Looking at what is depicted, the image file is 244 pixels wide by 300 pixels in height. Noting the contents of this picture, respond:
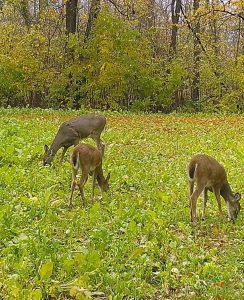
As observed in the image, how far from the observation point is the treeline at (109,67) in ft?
84.4

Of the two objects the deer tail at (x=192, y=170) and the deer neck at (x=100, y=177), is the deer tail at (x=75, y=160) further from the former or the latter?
the deer tail at (x=192, y=170)

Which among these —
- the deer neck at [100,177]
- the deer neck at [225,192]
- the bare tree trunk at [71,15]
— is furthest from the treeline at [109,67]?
the deer neck at [225,192]

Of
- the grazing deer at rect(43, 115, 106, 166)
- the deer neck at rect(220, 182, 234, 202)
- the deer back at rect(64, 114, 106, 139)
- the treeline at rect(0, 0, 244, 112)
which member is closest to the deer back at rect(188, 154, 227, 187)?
the deer neck at rect(220, 182, 234, 202)

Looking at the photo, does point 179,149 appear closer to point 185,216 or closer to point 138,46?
point 185,216

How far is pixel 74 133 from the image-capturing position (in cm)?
1224

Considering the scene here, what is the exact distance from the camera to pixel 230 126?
19.9 metres

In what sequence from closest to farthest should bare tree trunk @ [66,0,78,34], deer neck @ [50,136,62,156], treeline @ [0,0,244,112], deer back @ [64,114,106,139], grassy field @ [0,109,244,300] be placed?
grassy field @ [0,109,244,300]
deer neck @ [50,136,62,156]
deer back @ [64,114,106,139]
treeline @ [0,0,244,112]
bare tree trunk @ [66,0,78,34]

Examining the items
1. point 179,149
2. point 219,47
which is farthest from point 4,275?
point 219,47

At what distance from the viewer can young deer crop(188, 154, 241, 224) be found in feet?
Result: 25.1

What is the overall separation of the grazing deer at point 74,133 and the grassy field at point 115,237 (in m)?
0.31

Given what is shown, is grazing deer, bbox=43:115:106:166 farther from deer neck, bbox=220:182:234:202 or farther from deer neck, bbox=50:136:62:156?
deer neck, bbox=220:182:234:202

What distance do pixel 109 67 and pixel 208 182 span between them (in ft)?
59.8

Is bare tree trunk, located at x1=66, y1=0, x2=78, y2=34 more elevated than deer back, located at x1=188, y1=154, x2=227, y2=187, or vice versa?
bare tree trunk, located at x1=66, y1=0, x2=78, y2=34

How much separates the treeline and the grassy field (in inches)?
540
